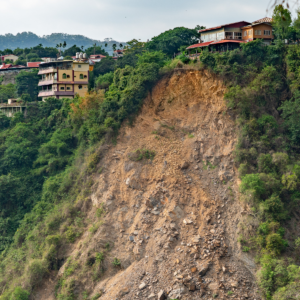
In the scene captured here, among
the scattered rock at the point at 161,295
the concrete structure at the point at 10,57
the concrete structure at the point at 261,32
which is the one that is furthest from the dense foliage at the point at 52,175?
the concrete structure at the point at 10,57

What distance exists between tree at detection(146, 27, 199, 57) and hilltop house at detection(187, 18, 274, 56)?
6448 mm

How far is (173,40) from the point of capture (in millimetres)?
38625

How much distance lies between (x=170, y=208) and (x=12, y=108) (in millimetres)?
23049

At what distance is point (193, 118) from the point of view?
28.7 m

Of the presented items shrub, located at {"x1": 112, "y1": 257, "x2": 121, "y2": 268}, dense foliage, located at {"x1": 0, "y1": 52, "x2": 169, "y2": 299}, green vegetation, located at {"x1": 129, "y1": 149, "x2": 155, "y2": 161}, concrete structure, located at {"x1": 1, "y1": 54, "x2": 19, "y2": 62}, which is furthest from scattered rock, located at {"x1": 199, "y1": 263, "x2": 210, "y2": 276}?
concrete structure, located at {"x1": 1, "y1": 54, "x2": 19, "y2": 62}

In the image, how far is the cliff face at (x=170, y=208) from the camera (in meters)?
22.4

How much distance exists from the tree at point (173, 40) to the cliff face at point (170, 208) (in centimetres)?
942

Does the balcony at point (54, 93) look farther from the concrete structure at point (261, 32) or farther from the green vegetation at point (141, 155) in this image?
the concrete structure at point (261, 32)

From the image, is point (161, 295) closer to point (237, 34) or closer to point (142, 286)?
point (142, 286)

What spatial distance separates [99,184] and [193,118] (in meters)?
7.39

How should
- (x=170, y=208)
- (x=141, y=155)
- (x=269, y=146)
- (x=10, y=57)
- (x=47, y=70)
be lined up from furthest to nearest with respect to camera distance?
(x=10, y=57), (x=47, y=70), (x=141, y=155), (x=269, y=146), (x=170, y=208)

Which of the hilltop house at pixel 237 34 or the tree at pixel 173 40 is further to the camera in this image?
the tree at pixel 173 40

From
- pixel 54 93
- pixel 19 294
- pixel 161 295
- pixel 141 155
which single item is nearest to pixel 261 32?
pixel 141 155

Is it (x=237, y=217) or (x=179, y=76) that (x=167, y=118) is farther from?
(x=237, y=217)
